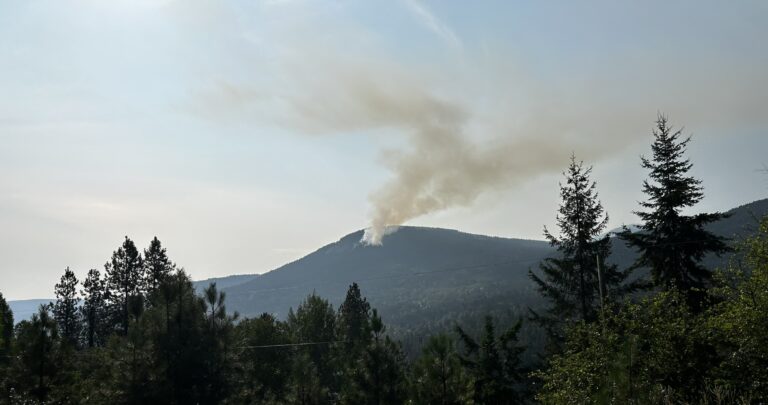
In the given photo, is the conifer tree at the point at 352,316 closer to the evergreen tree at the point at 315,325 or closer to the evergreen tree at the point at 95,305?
the evergreen tree at the point at 315,325

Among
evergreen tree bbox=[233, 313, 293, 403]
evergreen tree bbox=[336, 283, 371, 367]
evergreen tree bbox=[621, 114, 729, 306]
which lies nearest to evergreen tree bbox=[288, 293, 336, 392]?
evergreen tree bbox=[336, 283, 371, 367]

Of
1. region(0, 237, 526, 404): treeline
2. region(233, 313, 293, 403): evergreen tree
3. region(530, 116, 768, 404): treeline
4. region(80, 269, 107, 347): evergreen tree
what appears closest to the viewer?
region(530, 116, 768, 404): treeline

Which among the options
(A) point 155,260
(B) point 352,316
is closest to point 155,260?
Result: (A) point 155,260

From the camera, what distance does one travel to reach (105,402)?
81.7 ft

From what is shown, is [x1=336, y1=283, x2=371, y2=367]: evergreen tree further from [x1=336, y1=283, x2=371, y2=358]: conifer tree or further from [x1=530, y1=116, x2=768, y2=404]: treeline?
[x1=530, y1=116, x2=768, y2=404]: treeline

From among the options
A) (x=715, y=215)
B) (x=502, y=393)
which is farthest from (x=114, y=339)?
(x=715, y=215)

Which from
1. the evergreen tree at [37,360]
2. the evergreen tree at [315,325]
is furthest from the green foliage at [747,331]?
the evergreen tree at [315,325]

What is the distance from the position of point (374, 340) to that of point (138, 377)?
15126 millimetres

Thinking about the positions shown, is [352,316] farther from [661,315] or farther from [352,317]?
[661,315]

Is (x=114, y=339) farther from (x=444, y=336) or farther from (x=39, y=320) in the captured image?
(x=444, y=336)

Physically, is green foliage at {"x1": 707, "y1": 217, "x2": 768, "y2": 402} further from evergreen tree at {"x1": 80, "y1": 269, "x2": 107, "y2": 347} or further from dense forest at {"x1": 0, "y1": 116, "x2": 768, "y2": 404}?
evergreen tree at {"x1": 80, "y1": 269, "x2": 107, "y2": 347}

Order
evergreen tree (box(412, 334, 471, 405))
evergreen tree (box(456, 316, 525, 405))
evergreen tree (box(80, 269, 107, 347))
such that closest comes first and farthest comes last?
evergreen tree (box(412, 334, 471, 405)) < evergreen tree (box(456, 316, 525, 405)) < evergreen tree (box(80, 269, 107, 347))

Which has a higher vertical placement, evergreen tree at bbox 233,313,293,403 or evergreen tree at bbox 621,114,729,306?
evergreen tree at bbox 621,114,729,306

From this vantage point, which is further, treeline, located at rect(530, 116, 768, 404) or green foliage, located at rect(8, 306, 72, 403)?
green foliage, located at rect(8, 306, 72, 403)
